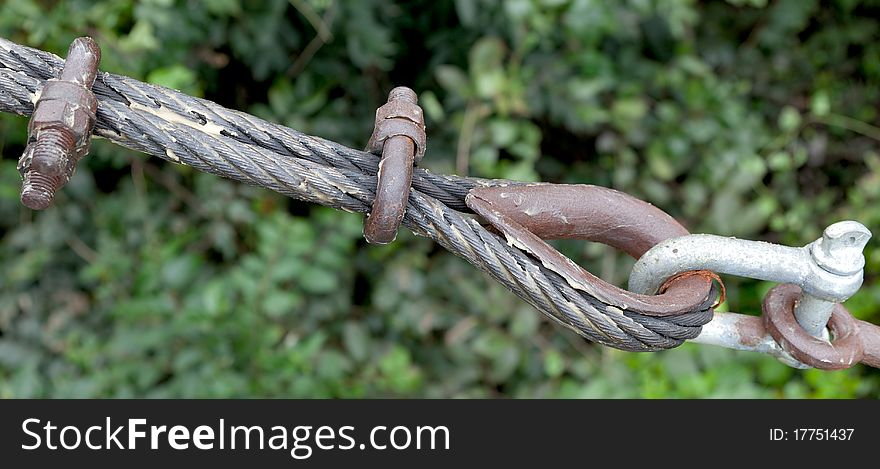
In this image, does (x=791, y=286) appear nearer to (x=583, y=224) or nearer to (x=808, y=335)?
(x=808, y=335)

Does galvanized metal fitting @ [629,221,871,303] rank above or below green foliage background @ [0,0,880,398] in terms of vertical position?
below

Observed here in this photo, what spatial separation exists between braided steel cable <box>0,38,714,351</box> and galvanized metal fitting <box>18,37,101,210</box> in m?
0.03

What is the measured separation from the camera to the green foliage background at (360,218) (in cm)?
155

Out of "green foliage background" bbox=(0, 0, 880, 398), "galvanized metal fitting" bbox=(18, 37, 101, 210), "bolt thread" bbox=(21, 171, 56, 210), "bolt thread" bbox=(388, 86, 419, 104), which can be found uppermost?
"green foliage background" bbox=(0, 0, 880, 398)

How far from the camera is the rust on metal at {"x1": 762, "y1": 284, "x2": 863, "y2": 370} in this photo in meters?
0.71

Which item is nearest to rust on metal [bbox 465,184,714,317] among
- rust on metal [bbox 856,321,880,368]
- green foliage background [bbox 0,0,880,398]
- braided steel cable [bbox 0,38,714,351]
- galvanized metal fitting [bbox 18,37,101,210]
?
braided steel cable [bbox 0,38,714,351]

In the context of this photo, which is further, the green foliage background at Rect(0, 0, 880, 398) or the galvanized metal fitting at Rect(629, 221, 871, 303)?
the green foliage background at Rect(0, 0, 880, 398)

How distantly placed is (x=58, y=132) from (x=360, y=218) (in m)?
1.02

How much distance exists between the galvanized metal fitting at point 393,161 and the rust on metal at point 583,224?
7 centimetres

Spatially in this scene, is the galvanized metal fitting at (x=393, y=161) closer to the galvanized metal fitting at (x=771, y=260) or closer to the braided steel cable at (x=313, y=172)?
the braided steel cable at (x=313, y=172)

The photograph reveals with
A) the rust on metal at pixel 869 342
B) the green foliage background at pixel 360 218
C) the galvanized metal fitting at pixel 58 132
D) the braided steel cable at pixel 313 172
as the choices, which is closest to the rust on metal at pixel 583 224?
the braided steel cable at pixel 313 172

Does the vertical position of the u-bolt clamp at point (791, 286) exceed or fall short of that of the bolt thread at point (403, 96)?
it falls short

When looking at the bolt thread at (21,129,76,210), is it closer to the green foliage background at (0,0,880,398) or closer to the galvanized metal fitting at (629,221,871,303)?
the galvanized metal fitting at (629,221,871,303)

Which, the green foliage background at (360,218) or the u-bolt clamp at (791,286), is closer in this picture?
the u-bolt clamp at (791,286)
